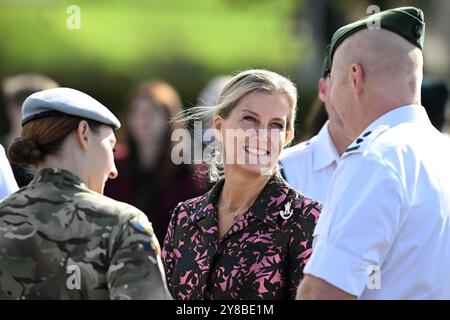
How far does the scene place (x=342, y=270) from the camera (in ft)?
10.8

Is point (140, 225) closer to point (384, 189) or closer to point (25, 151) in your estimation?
point (25, 151)

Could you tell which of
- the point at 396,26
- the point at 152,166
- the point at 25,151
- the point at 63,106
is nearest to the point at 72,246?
the point at 25,151

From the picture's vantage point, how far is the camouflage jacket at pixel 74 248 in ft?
11.2

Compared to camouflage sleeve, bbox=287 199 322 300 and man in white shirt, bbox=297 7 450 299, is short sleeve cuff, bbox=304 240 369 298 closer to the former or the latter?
man in white shirt, bbox=297 7 450 299

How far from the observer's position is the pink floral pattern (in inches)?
157

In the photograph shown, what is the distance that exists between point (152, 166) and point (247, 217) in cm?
324

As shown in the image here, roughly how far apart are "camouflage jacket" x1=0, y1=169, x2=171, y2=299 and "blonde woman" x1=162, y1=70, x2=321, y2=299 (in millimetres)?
633

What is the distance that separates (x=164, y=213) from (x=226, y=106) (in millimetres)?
2719

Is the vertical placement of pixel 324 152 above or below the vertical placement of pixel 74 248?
below

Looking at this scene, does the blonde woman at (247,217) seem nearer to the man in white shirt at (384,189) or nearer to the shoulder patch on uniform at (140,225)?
the man in white shirt at (384,189)

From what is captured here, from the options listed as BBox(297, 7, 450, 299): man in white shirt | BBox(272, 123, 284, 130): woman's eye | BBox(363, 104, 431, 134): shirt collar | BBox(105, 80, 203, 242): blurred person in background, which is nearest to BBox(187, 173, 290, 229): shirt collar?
BBox(272, 123, 284, 130): woman's eye

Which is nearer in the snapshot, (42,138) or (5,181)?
(42,138)

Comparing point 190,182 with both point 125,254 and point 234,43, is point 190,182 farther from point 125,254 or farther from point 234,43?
point 234,43

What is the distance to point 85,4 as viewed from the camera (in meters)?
16.9
